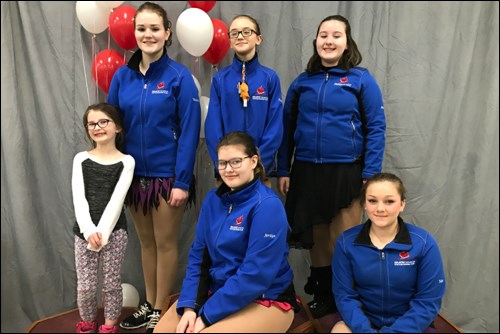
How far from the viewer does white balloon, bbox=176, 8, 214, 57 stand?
2.29 m

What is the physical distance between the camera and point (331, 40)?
7.03 feet

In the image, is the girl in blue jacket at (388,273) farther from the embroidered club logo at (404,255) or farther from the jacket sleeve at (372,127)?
the jacket sleeve at (372,127)

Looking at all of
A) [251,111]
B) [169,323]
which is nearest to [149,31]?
[251,111]

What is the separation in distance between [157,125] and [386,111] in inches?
56.4

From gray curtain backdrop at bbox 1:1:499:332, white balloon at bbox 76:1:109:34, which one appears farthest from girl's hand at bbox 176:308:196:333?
white balloon at bbox 76:1:109:34

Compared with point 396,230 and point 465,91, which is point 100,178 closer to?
point 396,230

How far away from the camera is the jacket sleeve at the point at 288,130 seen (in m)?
2.37

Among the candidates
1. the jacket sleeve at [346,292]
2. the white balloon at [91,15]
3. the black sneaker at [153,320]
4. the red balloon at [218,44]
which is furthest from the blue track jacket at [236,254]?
the white balloon at [91,15]

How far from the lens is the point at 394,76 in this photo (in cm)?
266

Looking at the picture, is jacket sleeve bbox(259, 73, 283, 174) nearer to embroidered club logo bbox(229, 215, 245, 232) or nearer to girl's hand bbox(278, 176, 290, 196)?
girl's hand bbox(278, 176, 290, 196)

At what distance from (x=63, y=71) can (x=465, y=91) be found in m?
2.53

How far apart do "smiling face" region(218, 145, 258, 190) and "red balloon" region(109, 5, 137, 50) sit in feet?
3.37

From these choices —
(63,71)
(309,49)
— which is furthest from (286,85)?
(63,71)

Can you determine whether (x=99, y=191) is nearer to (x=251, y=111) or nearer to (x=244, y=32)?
→ (x=251, y=111)
